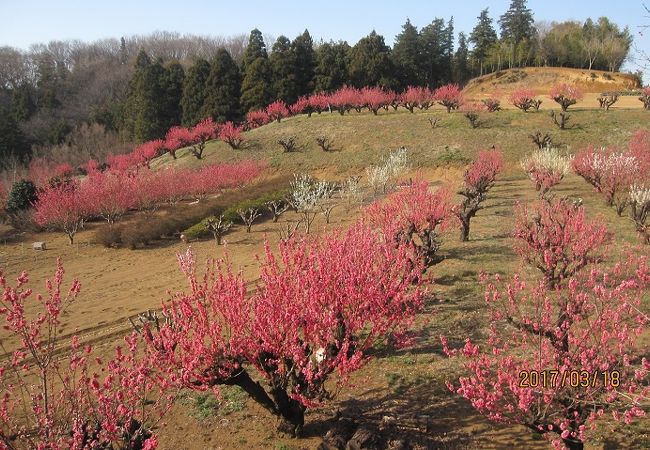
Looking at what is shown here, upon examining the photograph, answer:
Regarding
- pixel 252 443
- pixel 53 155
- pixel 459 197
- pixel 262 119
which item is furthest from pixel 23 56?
pixel 252 443

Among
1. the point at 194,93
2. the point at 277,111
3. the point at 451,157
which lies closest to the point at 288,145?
the point at 277,111

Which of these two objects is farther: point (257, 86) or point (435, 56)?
point (435, 56)

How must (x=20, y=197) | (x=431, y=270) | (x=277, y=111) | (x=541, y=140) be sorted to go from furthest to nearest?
(x=277, y=111)
(x=541, y=140)
(x=20, y=197)
(x=431, y=270)

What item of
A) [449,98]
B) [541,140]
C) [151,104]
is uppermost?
[151,104]

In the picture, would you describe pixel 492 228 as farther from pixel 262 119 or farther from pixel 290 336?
pixel 262 119

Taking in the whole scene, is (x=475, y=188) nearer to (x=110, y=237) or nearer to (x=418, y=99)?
(x=110, y=237)

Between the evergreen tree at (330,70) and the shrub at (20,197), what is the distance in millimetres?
29658

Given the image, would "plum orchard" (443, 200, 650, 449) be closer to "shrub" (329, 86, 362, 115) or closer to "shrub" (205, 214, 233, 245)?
"shrub" (205, 214, 233, 245)

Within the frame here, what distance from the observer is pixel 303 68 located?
4788 centimetres

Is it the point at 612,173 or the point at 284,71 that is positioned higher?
the point at 284,71

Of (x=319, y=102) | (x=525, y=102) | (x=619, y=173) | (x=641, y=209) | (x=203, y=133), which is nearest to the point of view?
(x=641, y=209)

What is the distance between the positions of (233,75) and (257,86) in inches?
122

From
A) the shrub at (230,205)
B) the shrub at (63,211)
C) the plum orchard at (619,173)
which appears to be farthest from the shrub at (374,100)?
the shrub at (63,211)

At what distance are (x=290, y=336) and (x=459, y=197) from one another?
55.6 feet
